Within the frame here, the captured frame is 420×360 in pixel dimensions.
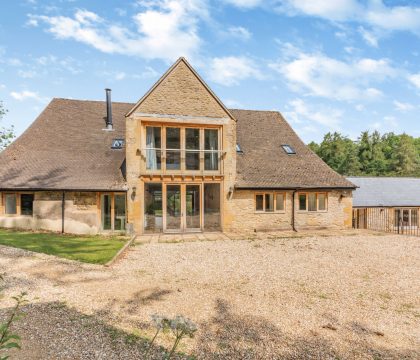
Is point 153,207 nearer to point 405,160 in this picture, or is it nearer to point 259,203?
point 259,203

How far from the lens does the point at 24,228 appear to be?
49.1 ft

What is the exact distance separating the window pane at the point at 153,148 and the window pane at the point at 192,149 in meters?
1.48

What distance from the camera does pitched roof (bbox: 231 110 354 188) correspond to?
54.1 ft

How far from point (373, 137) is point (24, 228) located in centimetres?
7098

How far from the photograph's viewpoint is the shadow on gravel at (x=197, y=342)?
451 centimetres

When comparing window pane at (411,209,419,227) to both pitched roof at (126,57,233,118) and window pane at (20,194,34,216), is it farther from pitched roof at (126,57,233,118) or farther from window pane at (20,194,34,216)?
window pane at (20,194,34,216)

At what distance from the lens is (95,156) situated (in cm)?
1684

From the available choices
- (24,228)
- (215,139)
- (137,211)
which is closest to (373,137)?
(215,139)

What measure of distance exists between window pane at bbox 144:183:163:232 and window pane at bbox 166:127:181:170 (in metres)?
1.34

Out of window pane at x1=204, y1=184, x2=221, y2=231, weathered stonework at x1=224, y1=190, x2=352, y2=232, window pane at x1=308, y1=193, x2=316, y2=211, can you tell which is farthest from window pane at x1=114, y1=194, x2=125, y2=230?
window pane at x1=308, y1=193, x2=316, y2=211

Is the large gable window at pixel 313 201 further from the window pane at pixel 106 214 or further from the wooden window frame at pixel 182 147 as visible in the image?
the window pane at pixel 106 214

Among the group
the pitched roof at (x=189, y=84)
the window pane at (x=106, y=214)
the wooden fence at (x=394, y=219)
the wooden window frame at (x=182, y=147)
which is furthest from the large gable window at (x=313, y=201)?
the window pane at (x=106, y=214)

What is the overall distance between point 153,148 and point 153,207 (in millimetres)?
3171

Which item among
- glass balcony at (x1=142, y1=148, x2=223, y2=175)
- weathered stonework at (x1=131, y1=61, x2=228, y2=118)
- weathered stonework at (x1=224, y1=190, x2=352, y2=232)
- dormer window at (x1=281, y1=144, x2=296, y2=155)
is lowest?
weathered stonework at (x1=224, y1=190, x2=352, y2=232)
